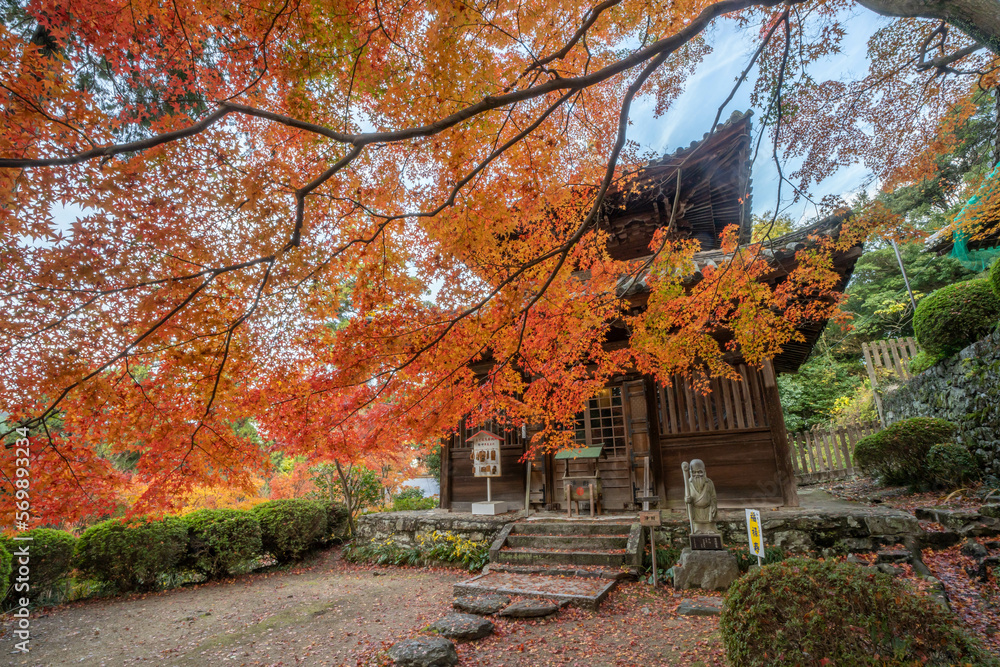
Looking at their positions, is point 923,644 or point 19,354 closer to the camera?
point 923,644

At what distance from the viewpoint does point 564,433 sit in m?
7.73

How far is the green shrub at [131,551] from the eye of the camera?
7.63m

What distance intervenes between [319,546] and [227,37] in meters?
10.3

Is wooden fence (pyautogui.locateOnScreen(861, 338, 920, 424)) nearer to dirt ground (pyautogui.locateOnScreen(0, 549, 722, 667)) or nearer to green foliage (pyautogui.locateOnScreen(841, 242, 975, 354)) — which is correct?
green foliage (pyautogui.locateOnScreen(841, 242, 975, 354))

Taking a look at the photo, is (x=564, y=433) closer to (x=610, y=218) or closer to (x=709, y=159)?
(x=610, y=218)

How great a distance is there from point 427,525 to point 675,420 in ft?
17.6

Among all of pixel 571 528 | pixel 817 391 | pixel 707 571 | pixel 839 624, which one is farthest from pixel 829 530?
pixel 817 391

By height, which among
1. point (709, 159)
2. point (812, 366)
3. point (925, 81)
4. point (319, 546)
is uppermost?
point (709, 159)

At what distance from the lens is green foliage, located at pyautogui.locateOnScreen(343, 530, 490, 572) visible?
828 cm

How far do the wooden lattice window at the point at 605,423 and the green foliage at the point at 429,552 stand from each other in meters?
2.84

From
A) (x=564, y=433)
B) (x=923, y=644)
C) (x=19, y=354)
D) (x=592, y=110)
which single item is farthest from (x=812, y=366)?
(x=19, y=354)

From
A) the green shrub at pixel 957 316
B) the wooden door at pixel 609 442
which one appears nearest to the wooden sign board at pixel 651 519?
the wooden door at pixel 609 442

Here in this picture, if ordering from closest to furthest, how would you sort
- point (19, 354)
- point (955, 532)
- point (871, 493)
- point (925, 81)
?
point (19, 354)
point (955, 532)
point (925, 81)
point (871, 493)

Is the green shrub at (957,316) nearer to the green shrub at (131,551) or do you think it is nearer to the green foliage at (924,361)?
the green foliage at (924,361)
